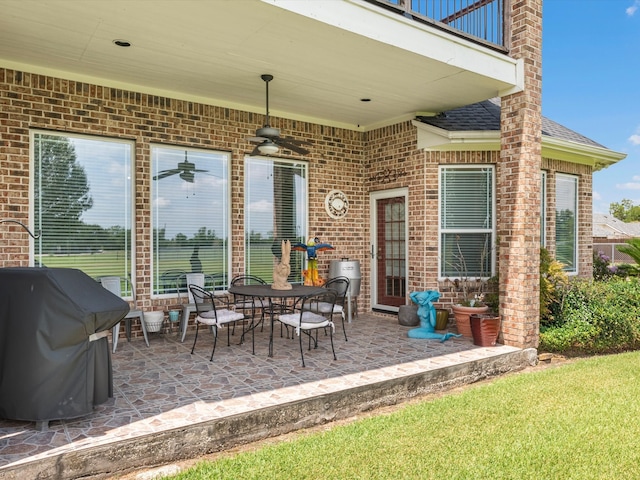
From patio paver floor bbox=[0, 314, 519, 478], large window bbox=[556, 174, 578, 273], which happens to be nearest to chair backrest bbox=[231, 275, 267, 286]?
patio paver floor bbox=[0, 314, 519, 478]

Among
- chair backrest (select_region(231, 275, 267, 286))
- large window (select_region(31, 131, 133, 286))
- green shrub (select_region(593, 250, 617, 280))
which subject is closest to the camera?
large window (select_region(31, 131, 133, 286))

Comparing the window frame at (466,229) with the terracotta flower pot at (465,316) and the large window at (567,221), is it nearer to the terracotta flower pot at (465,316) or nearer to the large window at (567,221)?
the terracotta flower pot at (465,316)

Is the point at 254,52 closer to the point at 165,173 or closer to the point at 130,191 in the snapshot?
the point at 165,173

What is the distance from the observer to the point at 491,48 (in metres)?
5.88

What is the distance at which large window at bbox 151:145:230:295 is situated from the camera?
255 inches

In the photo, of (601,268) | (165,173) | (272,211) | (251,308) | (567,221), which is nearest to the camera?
(251,308)

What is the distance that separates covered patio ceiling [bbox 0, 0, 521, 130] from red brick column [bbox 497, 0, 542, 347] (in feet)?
1.02

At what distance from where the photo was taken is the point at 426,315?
21.8 feet

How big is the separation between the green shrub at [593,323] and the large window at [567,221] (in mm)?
1829

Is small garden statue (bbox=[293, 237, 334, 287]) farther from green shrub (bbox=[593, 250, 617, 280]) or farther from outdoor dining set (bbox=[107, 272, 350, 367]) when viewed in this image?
green shrub (bbox=[593, 250, 617, 280])

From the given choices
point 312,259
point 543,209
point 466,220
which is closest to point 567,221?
point 543,209

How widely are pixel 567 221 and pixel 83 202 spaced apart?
27.0 ft

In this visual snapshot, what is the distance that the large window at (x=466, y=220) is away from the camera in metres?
7.33

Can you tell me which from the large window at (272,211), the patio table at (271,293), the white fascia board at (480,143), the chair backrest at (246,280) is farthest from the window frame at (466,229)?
the chair backrest at (246,280)
